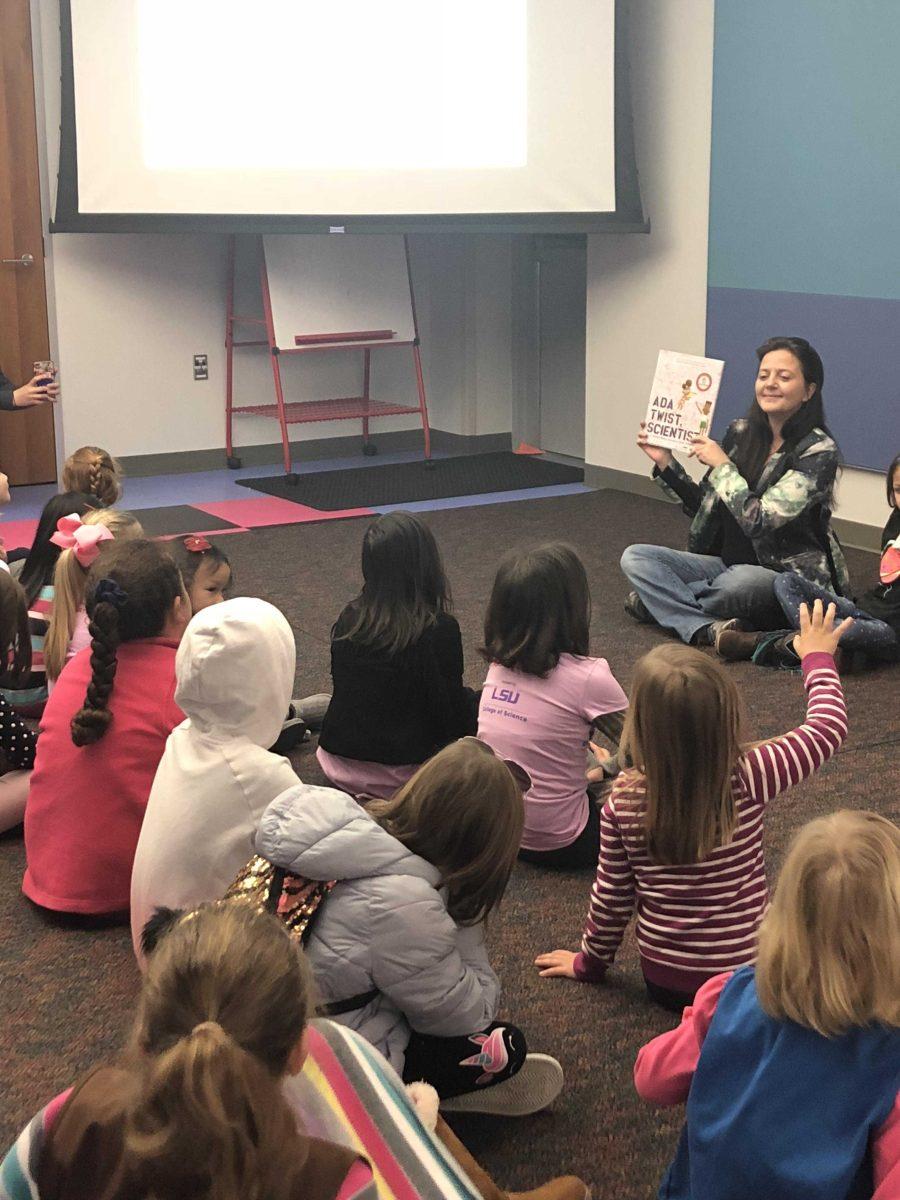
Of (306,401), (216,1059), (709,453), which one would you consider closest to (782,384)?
(709,453)

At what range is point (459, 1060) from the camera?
177cm

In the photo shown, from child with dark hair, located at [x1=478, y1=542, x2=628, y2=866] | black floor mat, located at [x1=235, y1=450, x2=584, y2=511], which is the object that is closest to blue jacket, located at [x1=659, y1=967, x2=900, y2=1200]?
child with dark hair, located at [x1=478, y1=542, x2=628, y2=866]

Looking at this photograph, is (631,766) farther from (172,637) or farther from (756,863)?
(172,637)

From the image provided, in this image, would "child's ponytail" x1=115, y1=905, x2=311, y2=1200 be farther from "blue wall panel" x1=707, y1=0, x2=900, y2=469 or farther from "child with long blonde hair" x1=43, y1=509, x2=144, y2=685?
"blue wall panel" x1=707, y1=0, x2=900, y2=469

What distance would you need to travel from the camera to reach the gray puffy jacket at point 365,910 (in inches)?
65.2

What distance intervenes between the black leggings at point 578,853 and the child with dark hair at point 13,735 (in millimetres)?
992

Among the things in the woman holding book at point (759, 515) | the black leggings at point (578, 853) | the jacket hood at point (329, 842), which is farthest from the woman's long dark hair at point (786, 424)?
the jacket hood at point (329, 842)

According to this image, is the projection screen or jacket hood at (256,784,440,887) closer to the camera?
jacket hood at (256,784,440,887)

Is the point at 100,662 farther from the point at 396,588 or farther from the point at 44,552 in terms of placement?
the point at 44,552

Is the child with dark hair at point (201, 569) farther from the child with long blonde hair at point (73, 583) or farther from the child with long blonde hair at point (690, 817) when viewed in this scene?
the child with long blonde hair at point (690, 817)

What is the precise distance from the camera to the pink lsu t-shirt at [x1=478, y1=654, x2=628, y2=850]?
2498mm

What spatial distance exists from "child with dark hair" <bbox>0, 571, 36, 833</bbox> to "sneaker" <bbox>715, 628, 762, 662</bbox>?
192cm

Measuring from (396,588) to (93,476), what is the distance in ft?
4.58

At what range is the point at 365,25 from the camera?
600 centimetres
